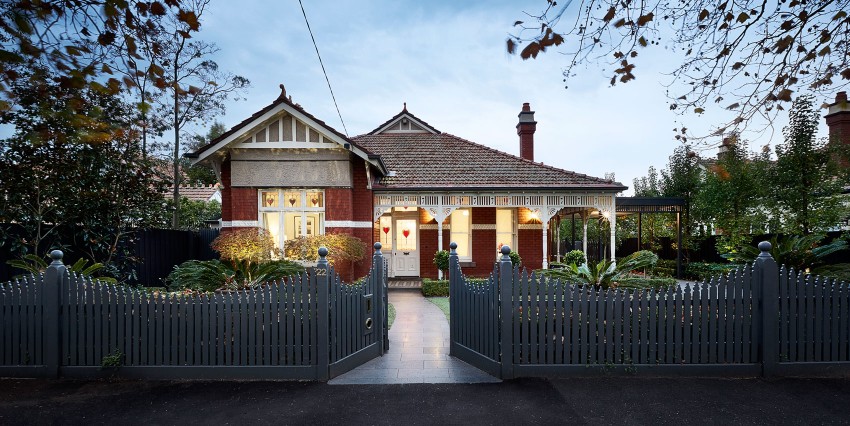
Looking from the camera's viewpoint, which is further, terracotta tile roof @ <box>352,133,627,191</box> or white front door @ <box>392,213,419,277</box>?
white front door @ <box>392,213,419,277</box>

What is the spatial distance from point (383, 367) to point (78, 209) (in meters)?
7.67

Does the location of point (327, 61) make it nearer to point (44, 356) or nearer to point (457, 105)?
point (44, 356)

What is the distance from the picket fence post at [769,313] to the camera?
473cm

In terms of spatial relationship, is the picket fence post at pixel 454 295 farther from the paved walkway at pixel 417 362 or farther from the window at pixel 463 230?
the window at pixel 463 230

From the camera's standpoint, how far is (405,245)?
15.2 m

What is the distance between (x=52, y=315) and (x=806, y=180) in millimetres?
16871

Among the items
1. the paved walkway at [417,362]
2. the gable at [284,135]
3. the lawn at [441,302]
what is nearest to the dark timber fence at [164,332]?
the paved walkway at [417,362]

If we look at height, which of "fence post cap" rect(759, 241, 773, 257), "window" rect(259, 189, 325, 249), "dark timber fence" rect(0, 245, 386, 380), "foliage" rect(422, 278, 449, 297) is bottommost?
"foliage" rect(422, 278, 449, 297)

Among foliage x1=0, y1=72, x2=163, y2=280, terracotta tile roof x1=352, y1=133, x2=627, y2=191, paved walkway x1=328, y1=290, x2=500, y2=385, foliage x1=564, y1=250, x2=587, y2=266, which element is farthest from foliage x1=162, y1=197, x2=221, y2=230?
foliage x1=564, y1=250, x2=587, y2=266

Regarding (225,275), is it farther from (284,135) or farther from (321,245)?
(284,135)

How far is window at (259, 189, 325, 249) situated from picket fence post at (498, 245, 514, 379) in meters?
8.04

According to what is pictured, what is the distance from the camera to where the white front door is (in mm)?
15141

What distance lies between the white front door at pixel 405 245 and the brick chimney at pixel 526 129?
19.9 ft

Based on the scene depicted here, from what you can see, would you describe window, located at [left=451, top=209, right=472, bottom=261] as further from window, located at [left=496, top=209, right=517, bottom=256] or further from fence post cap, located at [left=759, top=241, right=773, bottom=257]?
fence post cap, located at [left=759, top=241, right=773, bottom=257]
